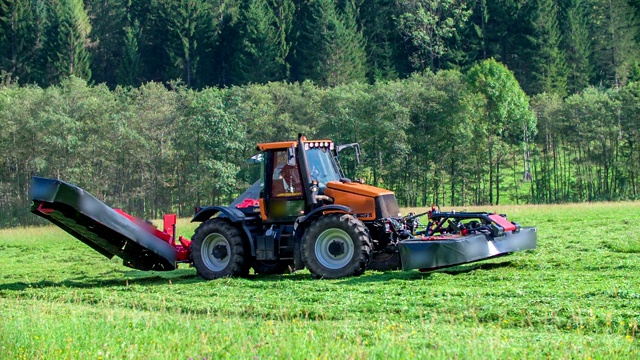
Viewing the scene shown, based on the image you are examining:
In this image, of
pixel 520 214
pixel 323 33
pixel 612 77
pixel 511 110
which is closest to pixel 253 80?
pixel 323 33

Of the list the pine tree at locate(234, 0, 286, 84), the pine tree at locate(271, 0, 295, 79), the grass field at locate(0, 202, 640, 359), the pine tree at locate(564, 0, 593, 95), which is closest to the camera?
the grass field at locate(0, 202, 640, 359)

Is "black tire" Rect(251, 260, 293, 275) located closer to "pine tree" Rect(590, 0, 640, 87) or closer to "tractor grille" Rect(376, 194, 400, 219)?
"tractor grille" Rect(376, 194, 400, 219)

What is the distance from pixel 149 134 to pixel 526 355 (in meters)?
53.3

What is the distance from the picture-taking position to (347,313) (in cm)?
1054

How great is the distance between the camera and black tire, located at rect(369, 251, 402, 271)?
1488 centimetres

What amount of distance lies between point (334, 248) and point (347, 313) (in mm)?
3713

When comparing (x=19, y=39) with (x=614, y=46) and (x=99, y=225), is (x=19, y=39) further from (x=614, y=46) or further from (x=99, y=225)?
(x=99, y=225)

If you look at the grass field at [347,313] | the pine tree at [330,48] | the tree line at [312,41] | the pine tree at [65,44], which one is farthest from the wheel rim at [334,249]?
the pine tree at [65,44]

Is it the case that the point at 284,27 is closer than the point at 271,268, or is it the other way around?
the point at 271,268

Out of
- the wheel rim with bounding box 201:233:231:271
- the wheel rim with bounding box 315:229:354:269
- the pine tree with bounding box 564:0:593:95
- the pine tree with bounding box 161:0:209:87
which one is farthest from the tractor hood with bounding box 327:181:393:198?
the pine tree with bounding box 161:0:209:87

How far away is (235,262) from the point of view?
14914 millimetres

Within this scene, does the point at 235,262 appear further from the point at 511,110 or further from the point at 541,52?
the point at 541,52

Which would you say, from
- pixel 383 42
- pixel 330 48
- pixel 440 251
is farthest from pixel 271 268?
pixel 383 42

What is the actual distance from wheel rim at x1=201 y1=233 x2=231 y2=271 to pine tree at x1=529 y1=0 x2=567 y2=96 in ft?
211
